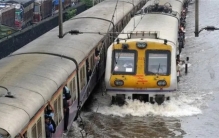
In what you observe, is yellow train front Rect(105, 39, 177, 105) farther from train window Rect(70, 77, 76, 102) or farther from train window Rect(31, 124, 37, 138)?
train window Rect(31, 124, 37, 138)

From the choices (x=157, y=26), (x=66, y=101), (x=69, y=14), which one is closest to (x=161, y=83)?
(x=157, y=26)

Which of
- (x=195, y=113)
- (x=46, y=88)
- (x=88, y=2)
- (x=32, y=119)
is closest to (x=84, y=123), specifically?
(x=195, y=113)

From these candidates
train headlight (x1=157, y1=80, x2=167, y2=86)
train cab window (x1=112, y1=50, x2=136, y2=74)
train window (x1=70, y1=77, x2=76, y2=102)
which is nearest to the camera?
train window (x1=70, y1=77, x2=76, y2=102)

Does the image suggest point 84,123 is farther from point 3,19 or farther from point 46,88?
point 3,19

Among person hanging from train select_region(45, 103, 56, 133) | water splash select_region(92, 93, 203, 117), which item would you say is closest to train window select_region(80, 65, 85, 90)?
water splash select_region(92, 93, 203, 117)

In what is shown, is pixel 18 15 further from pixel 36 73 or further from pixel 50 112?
pixel 50 112

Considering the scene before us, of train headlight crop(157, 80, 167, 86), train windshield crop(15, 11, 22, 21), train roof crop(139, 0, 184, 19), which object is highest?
train roof crop(139, 0, 184, 19)
